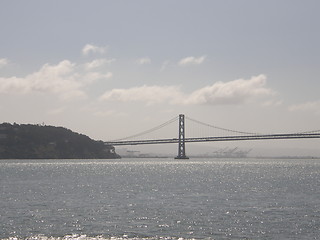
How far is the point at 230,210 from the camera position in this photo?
38219mm

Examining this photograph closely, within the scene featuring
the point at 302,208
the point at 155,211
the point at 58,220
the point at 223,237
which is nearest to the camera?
the point at 223,237

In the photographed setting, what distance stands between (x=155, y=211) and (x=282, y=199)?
15.6 m

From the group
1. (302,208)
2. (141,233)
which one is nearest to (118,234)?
(141,233)

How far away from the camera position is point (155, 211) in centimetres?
3712

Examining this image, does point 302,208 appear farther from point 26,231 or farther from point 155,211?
point 26,231

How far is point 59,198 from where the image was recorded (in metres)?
47.0

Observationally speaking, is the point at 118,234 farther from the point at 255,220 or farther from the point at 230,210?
the point at 230,210

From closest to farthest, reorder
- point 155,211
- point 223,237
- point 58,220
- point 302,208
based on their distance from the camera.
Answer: point 223,237 → point 58,220 → point 155,211 → point 302,208

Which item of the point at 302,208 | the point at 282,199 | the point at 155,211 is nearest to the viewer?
the point at 155,211

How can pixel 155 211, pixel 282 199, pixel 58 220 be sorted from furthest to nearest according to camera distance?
pixel 282 199
pixel 155 211
pixel 58 220

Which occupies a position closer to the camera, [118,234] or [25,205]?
[118,234]

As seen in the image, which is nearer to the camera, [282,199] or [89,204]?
[89,204]

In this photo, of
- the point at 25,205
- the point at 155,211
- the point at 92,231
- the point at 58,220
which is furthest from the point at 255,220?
the point at 25,205

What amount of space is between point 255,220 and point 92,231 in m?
11.2
